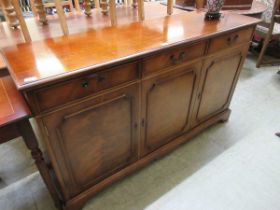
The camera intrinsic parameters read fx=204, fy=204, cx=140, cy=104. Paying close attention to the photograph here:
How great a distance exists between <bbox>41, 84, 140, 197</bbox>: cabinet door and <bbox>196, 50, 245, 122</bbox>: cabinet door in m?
0.56

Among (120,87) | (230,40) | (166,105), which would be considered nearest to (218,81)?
(230,40)

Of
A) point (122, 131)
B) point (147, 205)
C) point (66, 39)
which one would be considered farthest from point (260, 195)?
point (66, 39)

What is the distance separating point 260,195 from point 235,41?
100 cm

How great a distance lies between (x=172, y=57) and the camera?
106 centimetres

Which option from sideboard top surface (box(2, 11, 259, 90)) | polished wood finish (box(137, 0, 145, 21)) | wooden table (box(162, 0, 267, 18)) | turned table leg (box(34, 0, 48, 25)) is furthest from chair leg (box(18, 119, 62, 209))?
wooden table (box(162, 0, 267, 18))

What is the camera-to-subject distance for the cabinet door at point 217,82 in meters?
1.34

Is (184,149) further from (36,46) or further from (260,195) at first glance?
(36,46)

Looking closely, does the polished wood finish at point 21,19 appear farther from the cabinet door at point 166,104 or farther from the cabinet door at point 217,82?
the cabinet door at point 217,82

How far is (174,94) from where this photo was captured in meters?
1.24

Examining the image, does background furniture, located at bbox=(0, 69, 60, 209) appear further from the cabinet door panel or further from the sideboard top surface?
the cabinet door panel

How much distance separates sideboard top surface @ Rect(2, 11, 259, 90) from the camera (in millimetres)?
771

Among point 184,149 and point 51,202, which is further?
point 184,149

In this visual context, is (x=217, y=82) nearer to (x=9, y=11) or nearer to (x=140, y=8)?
(x=140, y=8)

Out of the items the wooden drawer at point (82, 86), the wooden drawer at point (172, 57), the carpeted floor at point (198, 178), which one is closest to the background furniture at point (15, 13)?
the wooden drawer at point (82, 86)
